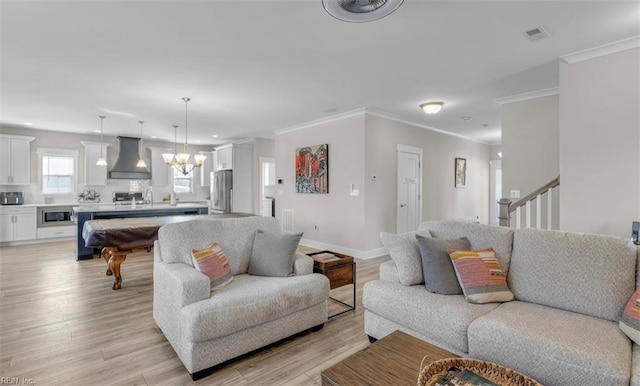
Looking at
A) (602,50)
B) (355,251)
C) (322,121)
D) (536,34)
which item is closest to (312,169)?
(322,121)

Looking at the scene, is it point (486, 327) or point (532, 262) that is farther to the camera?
point (532, 262)

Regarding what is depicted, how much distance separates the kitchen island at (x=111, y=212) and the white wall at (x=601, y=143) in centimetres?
586

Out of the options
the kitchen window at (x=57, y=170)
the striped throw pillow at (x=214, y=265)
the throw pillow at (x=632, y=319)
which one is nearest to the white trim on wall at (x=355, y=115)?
the striped throw pillow at (x=214, y=265)

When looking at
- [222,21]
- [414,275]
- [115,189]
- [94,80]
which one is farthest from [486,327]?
[115,189]

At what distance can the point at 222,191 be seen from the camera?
8.22m

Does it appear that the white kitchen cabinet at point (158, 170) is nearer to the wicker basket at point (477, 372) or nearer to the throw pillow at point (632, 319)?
the wicker basket at point (477, 372)

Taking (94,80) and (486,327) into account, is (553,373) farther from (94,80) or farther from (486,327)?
(94,80)

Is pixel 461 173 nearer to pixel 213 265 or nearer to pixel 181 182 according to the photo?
pixel 213 265

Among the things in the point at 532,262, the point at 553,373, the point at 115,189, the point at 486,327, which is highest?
the point at 115,189

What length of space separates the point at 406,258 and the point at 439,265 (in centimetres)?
24

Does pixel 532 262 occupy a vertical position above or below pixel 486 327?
above

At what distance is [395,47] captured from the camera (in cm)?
281

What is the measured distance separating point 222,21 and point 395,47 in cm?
153

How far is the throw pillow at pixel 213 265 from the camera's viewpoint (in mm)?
2240
